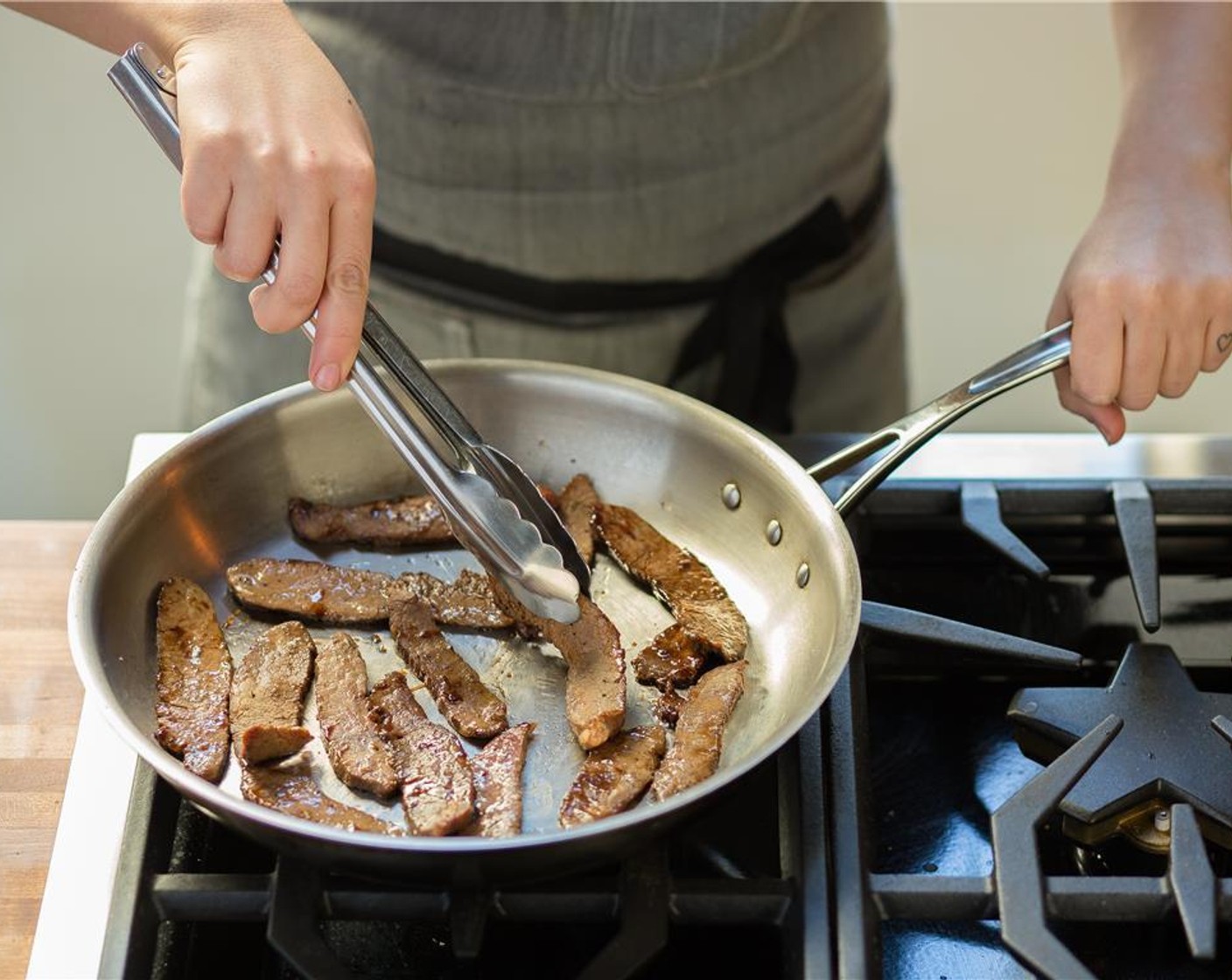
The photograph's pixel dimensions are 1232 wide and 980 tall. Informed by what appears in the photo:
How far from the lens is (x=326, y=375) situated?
2.67 feet

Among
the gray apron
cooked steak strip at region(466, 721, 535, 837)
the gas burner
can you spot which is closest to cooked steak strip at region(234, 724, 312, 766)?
cooked steak strip at region(466, 721, 535, 837)

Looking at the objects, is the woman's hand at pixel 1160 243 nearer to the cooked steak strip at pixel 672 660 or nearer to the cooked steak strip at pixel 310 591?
the cooked steak strip at pixel 672 660

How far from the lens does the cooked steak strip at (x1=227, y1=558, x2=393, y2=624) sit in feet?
3.07

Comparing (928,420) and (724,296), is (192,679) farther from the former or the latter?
(724,296)

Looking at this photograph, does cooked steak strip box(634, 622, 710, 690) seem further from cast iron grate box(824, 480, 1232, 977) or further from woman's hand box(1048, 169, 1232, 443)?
woman's hand box(1048, 169, 1232, 443)

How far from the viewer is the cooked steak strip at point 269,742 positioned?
0.80 m

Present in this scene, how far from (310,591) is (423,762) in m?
0.17

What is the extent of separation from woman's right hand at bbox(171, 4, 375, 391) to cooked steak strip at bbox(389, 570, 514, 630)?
188mm

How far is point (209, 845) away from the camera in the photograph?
2.63 feet

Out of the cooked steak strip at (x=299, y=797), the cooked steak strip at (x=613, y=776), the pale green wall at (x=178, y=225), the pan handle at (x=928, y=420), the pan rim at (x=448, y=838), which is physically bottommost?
the pale green wall at (x=178, y=225)

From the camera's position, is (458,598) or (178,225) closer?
(458,598)

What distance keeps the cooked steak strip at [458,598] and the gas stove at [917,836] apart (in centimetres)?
21

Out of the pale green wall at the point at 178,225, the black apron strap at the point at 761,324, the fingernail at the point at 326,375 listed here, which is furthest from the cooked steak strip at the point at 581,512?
the pale green wall at the point at 178,225

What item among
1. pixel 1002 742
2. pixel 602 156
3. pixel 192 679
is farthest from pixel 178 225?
pixel 1002 742
